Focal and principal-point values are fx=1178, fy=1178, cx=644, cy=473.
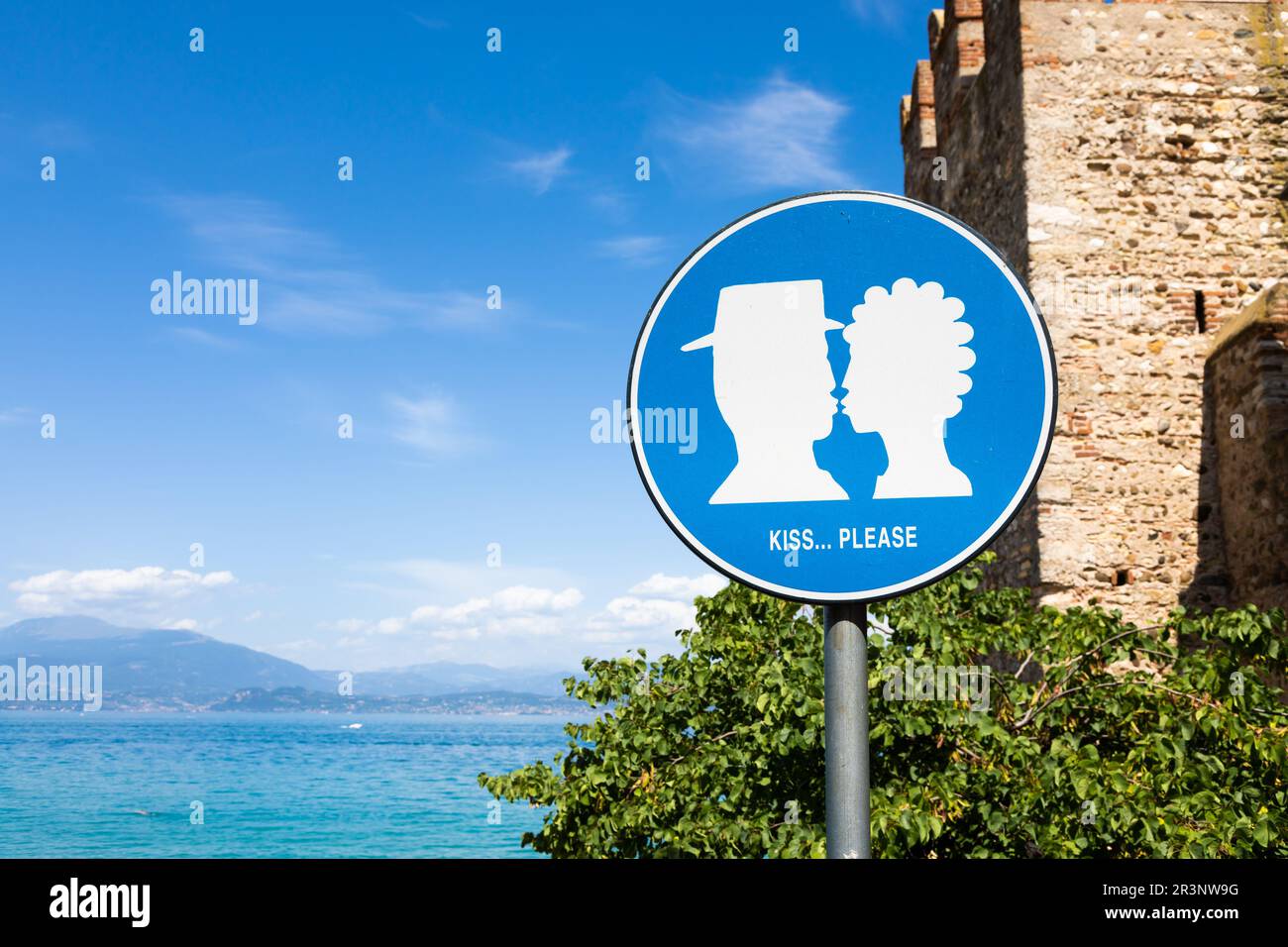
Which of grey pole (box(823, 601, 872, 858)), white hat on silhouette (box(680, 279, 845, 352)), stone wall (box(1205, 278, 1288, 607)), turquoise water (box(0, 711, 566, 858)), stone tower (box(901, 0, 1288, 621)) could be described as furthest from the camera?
turquoise water (box(0, 711, 566, 858))

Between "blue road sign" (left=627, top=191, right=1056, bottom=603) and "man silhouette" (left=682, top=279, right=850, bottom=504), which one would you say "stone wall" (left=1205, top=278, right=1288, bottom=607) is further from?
"man silhouette" (left=682, top=279, right=850, bottom=504)

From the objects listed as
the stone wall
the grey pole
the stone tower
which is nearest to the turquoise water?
the stone tower

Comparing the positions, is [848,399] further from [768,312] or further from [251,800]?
[251,800]

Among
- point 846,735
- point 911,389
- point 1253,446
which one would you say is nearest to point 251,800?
point 1253,446

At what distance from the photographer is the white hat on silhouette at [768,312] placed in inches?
77.6

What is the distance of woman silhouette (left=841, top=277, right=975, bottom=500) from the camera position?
1.87 metres

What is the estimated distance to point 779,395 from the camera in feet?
6.36

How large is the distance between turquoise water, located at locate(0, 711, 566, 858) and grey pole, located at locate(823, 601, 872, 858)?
2793 cm

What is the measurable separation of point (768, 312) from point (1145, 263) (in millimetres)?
10458

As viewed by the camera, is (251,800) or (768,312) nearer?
(768,312)

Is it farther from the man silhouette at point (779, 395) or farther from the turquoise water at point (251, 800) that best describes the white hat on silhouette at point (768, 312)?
the turquoise water at point (251, 800)

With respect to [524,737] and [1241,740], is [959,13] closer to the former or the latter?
[1241,740]
